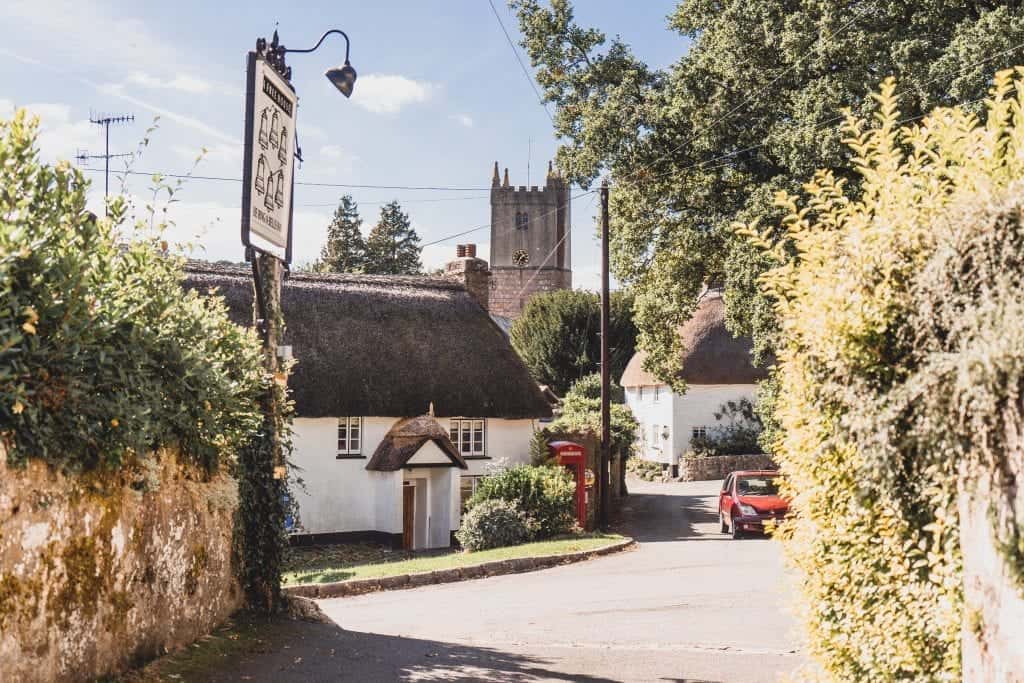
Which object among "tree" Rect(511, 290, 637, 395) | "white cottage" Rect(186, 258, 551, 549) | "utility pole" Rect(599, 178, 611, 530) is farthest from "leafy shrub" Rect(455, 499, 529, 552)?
"tree" Rect(511, 290, 637, 395)

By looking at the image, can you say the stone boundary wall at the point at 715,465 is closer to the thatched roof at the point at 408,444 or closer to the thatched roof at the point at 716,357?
the thatched roof at the point at 716,357

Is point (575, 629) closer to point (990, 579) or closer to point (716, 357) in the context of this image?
point (990, 579)

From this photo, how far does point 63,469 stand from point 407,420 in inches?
831

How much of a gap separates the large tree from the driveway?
635cm

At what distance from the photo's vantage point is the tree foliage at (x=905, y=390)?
425 centimetres

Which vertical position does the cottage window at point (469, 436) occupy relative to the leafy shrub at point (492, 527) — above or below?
above

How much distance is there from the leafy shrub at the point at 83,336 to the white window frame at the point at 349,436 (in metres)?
18.5

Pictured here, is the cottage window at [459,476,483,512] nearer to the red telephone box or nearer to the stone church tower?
the red telephone box

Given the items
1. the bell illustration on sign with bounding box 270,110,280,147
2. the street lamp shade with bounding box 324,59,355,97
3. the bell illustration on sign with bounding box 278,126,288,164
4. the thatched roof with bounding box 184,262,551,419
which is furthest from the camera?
the thatched roof with bounding box 184,262,551,419

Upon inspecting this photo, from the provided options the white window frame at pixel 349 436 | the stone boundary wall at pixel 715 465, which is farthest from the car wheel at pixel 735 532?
the stone boundary wall at pixel 715 465

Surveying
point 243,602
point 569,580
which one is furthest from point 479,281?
point 243,602

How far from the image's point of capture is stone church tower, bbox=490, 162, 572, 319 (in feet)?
325

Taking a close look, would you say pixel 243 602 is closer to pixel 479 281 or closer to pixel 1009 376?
pixel 1009 376

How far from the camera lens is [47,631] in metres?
6.32
